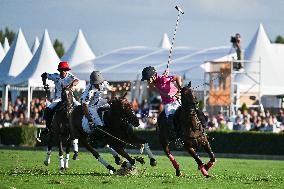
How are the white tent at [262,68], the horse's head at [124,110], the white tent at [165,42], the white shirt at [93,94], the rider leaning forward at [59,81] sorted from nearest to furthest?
the horse's head at [124,110]
the white shirt at [93,94]
the rider leaning forward at [59,81]
the white tent at [262,68]
the white tent at [165,42]

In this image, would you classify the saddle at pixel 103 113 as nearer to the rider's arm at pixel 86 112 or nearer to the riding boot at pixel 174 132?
the rider's arm at pixel 86 112

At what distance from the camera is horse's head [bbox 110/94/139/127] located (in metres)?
21.2

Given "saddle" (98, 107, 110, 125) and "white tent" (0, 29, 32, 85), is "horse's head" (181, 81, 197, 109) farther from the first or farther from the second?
"white tent" (0, 29, 32, 85)

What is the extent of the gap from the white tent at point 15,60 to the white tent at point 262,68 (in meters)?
12.4

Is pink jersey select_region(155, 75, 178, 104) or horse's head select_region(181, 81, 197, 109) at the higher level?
pink jersey select_region(155, 75, 178, 104)

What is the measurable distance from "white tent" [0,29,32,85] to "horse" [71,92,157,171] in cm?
3106

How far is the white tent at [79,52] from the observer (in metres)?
60.8

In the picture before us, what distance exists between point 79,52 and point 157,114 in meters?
22.7

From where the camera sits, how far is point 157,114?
39594 millimetres

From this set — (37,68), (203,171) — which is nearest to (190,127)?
(203,171)

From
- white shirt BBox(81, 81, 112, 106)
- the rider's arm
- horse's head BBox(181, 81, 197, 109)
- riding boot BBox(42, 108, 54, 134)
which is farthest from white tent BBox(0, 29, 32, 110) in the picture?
horse's head BBox(181, 81, 197, 109)

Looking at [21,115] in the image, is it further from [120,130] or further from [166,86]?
[166,86]

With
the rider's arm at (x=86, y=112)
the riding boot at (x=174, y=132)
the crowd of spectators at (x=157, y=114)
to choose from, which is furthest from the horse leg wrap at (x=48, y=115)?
the crowd of spectators at (x=157, y=114)

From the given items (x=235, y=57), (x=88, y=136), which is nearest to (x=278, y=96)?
(x=235, y=57)
